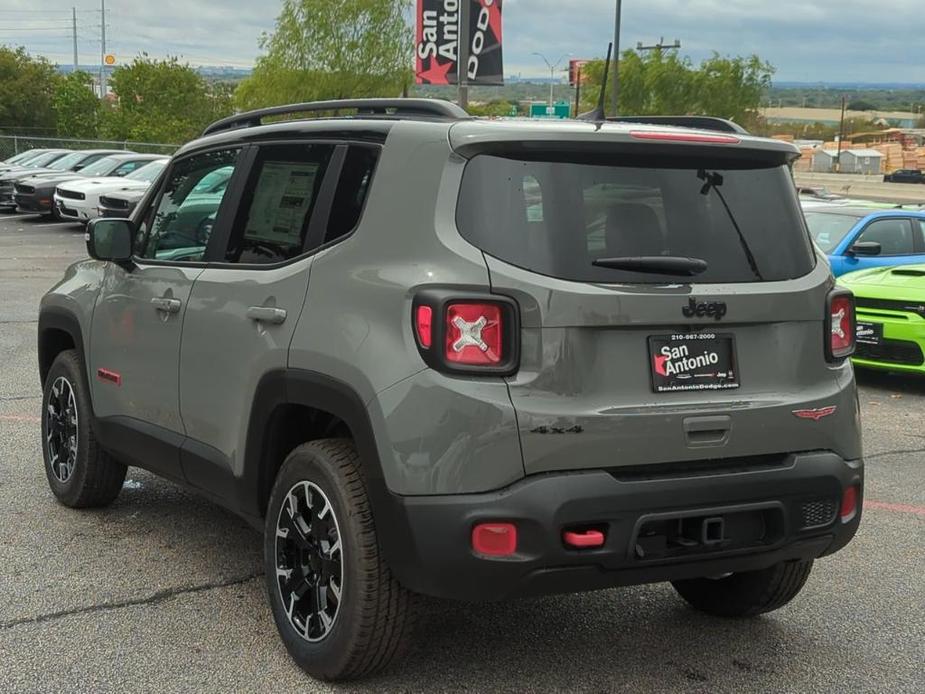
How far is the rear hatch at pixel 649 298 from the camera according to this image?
337 centimetres

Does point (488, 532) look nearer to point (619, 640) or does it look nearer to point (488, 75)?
point (619, 640)

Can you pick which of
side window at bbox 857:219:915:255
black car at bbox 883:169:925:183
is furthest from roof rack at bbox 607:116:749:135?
black car at bbox 883:169:925:183

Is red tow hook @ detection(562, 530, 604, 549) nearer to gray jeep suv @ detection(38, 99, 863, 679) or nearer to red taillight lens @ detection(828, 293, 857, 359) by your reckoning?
gray jeep suv @ detection(38, 99, 863, 679)

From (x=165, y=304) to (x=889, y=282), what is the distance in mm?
7674

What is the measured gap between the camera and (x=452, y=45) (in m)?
25.5

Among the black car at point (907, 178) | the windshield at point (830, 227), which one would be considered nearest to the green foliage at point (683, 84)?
the black car at point (907, 178)

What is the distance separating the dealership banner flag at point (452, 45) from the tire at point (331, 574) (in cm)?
2177

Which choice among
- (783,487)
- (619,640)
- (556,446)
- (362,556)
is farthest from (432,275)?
(619,640)

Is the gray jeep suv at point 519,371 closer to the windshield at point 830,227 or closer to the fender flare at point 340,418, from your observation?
the fender flare at point 340,418

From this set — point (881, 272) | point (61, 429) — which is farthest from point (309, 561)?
point (881, 272)

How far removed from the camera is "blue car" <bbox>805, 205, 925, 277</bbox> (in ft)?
38.7

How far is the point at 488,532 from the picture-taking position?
332 cm

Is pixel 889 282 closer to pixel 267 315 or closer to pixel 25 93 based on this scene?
pixel 267 315

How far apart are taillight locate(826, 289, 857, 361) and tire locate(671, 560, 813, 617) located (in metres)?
0.78
